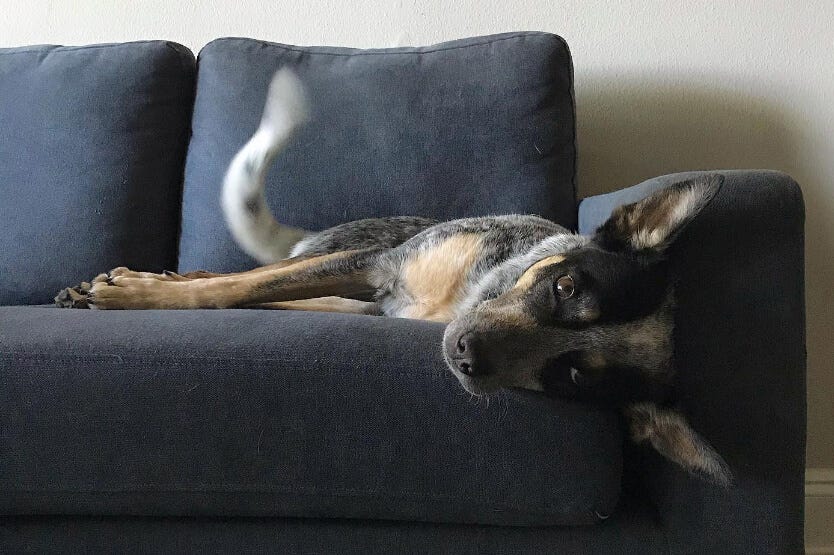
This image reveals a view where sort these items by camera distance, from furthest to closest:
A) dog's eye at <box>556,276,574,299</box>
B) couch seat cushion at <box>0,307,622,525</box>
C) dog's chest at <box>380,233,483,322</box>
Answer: dog's chest at <box>380,233,483,322</box> → dog's eye at <box>556,276,574,299</box> → couch seat cushion at <box>0,307,622,525</box>

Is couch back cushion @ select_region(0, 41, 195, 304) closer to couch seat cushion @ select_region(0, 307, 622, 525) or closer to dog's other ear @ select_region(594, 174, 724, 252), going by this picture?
couch seat cushion @ select_region(0, 307, 622, 525)

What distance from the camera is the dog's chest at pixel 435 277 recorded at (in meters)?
1.68

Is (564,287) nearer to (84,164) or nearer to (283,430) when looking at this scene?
(283,430)

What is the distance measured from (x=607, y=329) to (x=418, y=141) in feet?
3.15

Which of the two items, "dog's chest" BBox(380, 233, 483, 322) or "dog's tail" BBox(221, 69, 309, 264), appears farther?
"dog's tail" BBox(221, 69, 309, 264)

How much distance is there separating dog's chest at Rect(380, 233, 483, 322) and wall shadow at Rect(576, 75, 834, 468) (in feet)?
2.91

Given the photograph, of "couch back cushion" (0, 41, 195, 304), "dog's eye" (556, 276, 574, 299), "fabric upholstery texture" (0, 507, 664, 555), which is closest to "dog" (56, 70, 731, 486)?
"dog's eye" (556, 276, 574, 299)

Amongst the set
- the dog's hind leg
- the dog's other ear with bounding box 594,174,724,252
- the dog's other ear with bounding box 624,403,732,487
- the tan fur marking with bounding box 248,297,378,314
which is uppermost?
the dog's other ear with bounding box 594,174,724,252

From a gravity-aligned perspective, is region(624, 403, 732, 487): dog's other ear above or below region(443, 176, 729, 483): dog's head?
below

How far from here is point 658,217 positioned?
1.37 metres

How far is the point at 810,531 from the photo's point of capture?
223 centimetres

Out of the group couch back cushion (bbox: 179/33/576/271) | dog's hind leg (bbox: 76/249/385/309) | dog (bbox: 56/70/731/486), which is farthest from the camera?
couch back cushion (bbox: 179/33/576/271)

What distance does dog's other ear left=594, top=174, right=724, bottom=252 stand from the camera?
1.27 meters

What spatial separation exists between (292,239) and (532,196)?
718 mm
